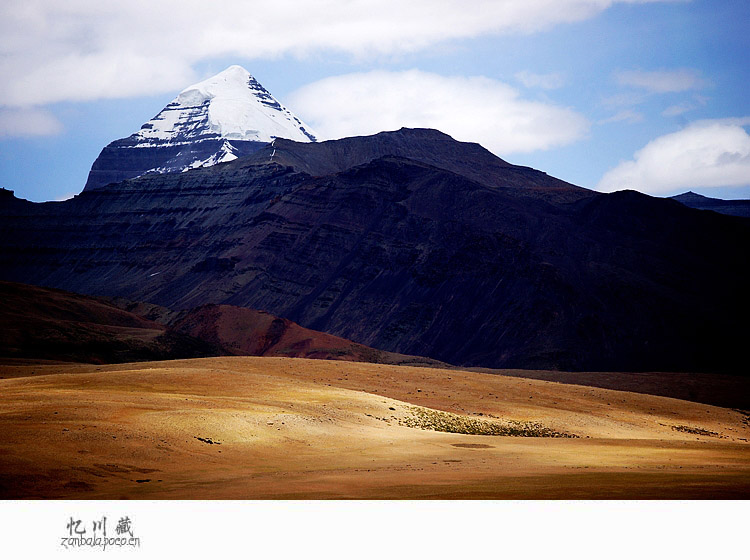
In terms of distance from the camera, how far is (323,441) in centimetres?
3353

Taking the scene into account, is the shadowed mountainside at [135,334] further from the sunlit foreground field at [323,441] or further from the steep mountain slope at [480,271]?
the steep mountain slope at [480,271]

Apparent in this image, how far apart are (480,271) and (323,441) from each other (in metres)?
109

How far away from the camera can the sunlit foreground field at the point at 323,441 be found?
22203mm

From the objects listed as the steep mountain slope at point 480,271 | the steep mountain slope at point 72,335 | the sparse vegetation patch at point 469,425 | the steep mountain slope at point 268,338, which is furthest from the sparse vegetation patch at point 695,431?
the steep mountain slope at point 480,271

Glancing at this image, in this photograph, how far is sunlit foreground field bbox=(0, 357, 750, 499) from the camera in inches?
874

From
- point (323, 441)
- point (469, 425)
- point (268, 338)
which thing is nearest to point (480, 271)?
point (268, 338)

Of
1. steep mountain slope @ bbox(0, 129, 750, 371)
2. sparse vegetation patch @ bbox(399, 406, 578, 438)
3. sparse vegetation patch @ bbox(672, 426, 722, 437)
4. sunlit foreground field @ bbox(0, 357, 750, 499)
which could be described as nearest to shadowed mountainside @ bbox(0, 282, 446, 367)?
sunlit foreground field @ bbox(0, 357, 750, 499)

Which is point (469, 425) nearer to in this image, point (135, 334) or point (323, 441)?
point (323, 441)

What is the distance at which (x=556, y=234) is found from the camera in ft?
466

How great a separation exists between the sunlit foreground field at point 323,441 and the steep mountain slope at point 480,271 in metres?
63.9

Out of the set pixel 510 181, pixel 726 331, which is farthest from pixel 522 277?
pixel 510 181
